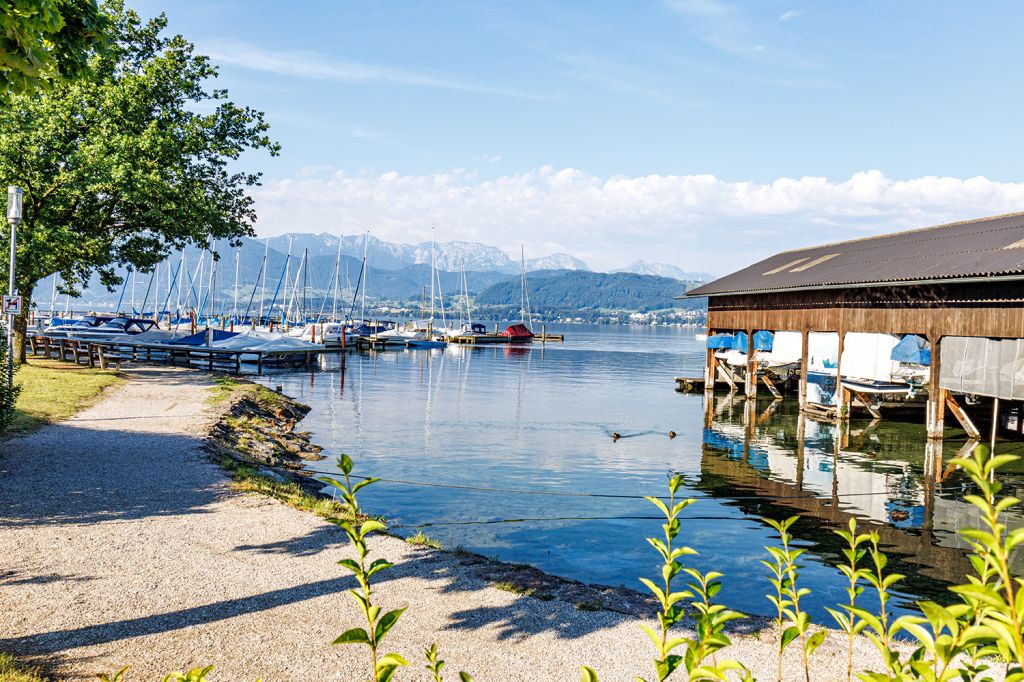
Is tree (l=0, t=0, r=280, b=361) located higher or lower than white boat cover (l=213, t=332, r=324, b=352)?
higher

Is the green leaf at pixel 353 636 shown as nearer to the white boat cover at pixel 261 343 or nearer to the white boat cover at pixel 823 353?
the white boat cover at pixel 823 353

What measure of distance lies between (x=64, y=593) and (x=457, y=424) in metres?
25.7

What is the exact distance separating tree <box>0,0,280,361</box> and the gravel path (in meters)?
18.8

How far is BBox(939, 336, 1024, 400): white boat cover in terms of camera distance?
2691 centimetres

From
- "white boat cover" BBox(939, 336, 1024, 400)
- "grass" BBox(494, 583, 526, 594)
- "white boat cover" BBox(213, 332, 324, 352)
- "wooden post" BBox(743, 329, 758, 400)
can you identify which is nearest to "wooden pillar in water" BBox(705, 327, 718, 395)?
"wooden post" BBox(743, 329, 758, 400)

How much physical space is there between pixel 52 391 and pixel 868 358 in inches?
1497

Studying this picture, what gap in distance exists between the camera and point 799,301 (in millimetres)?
39125

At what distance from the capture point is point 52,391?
27312 mm

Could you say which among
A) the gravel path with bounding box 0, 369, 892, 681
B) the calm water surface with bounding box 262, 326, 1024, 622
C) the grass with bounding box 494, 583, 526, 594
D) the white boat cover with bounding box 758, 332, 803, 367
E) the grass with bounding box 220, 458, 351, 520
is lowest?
the calm water surface with bounding box 262, 326, 1024, 622

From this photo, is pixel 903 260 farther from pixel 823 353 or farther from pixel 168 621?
pixel 168 621

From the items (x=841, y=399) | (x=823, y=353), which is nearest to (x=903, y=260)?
(x=841, y=399)

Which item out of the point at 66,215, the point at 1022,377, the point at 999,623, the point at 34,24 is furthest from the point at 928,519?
the point at 66,215

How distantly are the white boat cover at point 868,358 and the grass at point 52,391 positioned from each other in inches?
1399

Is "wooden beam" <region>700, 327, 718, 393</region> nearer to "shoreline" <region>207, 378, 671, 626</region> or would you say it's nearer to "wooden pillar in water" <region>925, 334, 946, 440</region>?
"wooden pillar in water" <region>925, 334, 946, 440</region>
